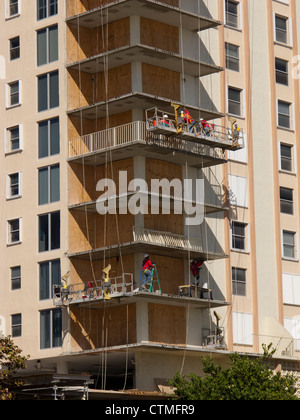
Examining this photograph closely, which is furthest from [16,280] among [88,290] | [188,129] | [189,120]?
[189,120]

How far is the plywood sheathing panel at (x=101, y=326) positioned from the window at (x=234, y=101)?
52.3 feet

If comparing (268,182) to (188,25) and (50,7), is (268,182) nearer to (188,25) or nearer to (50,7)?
(188,25)

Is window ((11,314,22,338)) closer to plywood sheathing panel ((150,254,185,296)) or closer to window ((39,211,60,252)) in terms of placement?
window ((39,211,60,252))

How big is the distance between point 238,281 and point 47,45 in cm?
1870

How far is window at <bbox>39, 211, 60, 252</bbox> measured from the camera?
71688 mm

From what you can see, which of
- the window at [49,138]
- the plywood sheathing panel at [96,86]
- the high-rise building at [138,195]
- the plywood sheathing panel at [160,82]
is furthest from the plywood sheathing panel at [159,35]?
the window at [49,138]

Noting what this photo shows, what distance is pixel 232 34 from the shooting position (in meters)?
78.8

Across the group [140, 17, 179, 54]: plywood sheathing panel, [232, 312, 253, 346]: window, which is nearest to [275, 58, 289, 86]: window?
[140, 17, 179, 54]: plywood sheathing panel

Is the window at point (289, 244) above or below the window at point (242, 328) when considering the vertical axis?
above

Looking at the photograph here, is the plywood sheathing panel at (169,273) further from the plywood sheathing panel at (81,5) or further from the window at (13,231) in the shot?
the plywood sheathing panel at (81,5)

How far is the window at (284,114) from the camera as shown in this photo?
7994 cm

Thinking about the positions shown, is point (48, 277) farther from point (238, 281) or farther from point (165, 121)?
point (238, 281)

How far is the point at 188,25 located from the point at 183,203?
1128cm
